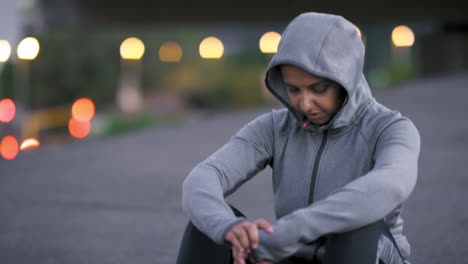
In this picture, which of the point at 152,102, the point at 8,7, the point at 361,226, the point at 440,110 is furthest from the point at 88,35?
the point at 361,226

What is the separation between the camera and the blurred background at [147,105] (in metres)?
5.16

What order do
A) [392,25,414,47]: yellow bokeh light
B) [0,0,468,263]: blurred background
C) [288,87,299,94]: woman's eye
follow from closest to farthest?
[288,87,299,94]: woman's eye < [0,0,468,263]: blurred background < [392,25,414,47]: yellow bokeh light

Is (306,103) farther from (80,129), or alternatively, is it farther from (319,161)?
(80,129)

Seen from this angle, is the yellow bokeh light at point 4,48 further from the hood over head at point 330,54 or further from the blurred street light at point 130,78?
the hood over head at point 330,54

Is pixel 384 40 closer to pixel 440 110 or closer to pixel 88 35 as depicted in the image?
pixel 88 35

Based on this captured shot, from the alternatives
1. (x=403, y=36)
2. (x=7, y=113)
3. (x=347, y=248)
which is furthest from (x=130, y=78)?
(x=347, y=248)

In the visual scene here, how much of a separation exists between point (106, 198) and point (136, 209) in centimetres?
59

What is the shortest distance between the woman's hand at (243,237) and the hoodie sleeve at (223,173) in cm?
9

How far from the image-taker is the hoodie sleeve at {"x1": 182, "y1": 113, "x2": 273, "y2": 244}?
262 cm

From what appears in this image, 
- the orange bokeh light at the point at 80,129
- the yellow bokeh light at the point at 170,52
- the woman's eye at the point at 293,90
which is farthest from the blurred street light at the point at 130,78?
the woman's eye at the point at 293,90

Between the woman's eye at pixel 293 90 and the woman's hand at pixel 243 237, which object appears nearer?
the woman's hand at pixel 243 237

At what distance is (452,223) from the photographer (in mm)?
4898

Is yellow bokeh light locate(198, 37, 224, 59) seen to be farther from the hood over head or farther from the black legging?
the black legging

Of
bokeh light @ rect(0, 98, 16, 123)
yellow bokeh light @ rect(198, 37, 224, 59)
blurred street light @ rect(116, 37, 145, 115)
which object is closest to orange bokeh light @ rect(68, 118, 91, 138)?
bokeh light @ rect(0, 98, 16, 123)
